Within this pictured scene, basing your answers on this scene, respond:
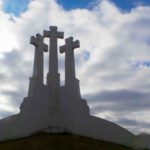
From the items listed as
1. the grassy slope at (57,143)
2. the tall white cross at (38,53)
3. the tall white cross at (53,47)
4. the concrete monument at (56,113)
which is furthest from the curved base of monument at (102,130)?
the tall white cross at (38,53)

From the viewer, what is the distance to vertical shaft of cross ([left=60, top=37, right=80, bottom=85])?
22.0 metres

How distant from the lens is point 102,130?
21344 millimetres

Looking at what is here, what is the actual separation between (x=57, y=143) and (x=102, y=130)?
12.3 ft

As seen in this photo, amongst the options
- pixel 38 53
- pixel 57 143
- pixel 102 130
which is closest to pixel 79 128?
pixel 102 130

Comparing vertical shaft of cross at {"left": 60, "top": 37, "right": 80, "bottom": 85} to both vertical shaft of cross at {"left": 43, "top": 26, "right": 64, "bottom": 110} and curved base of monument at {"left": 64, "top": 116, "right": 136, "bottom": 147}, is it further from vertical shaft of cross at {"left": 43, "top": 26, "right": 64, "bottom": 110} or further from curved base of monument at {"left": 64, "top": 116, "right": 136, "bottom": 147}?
curved base of monument at {"left": 64, "top": 116, "right": 136, "bottom": 147}

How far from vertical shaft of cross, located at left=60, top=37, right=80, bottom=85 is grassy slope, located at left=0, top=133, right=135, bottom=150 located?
3551 millimetres

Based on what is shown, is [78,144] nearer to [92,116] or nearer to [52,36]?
[92,116]

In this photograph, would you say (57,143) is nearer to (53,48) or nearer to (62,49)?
(53,48)

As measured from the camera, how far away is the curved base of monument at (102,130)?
68.9 ft

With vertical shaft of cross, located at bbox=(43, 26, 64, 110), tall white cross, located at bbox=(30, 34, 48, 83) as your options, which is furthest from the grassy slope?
tall white cross, located at bbox=(30, 34, 48, 83)

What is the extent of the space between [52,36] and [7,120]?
577 cm

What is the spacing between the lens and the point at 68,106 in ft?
70.4

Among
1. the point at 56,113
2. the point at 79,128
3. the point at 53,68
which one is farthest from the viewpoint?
the point at 53,68

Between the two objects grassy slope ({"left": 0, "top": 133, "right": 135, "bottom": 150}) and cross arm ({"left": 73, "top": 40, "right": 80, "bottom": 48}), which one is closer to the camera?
grassy slope ({"left": 0, "top": 133, "right": 135, "bottom": 150})
